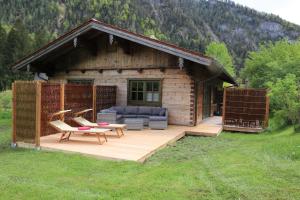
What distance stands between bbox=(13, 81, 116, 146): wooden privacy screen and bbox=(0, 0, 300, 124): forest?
3184 cm

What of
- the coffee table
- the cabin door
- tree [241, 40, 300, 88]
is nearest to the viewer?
the coffee table

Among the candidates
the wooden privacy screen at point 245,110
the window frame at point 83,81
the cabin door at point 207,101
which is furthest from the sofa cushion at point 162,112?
the window frame at point 83,81

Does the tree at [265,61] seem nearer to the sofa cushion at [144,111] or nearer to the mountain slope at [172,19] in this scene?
the sofa cushion at [144,111]

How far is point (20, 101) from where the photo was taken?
318 inches

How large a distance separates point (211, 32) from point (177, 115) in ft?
308

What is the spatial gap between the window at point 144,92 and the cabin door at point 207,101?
10.1 ft

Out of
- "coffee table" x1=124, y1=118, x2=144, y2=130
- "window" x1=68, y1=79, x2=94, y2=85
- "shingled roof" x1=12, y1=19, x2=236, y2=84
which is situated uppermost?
"shingled roof" x1=12, y1=19, x2=236, y2=84

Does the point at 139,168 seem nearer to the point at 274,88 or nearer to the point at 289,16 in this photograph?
the point at 274,88

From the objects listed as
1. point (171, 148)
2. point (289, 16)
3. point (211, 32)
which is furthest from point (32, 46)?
point (289, 16)

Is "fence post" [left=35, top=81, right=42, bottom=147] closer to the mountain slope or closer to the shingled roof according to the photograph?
the shingled roof

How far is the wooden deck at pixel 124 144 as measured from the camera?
22.4 ft

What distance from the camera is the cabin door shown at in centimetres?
1480

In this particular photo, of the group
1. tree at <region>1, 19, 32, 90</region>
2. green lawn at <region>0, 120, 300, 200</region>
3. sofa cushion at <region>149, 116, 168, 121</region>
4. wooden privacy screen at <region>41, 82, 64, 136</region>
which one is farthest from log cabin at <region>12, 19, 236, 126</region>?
tree at <region>1, 19, 32, 90</region>

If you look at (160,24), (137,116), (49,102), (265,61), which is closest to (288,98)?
(137,116)
